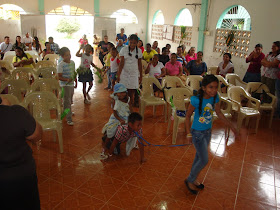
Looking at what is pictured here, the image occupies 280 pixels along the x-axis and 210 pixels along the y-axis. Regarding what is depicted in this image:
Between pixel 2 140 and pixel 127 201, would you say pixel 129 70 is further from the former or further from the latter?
pixel 2 140

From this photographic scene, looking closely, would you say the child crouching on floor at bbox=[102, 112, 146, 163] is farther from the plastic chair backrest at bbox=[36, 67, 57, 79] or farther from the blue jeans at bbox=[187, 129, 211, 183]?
the plastic chair backrest at bbox=[36, 67, 57, 79]

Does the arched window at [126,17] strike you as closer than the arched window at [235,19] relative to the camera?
No

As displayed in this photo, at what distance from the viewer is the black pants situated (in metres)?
1.81

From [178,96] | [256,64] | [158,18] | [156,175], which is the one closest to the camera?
[156,175]

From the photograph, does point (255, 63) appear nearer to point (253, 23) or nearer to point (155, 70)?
point (253, 23)

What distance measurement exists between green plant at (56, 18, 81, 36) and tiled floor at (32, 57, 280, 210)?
75.8ft

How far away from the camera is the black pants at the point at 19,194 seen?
1808 millimetres

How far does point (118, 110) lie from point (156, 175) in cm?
114

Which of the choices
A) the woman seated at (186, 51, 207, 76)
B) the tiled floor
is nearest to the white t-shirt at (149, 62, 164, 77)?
the woman seated at (186, 51, 207, 76)

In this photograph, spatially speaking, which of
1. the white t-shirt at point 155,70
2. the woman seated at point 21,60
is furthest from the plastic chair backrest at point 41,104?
the white t-shirt at point 155,70

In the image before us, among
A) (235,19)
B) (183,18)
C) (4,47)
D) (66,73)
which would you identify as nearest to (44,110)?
(66,73)

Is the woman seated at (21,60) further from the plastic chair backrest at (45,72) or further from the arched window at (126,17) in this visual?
the arched window at (126,17)

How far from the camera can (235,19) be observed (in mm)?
9242

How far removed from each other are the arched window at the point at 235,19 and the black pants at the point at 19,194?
8.76 meters
